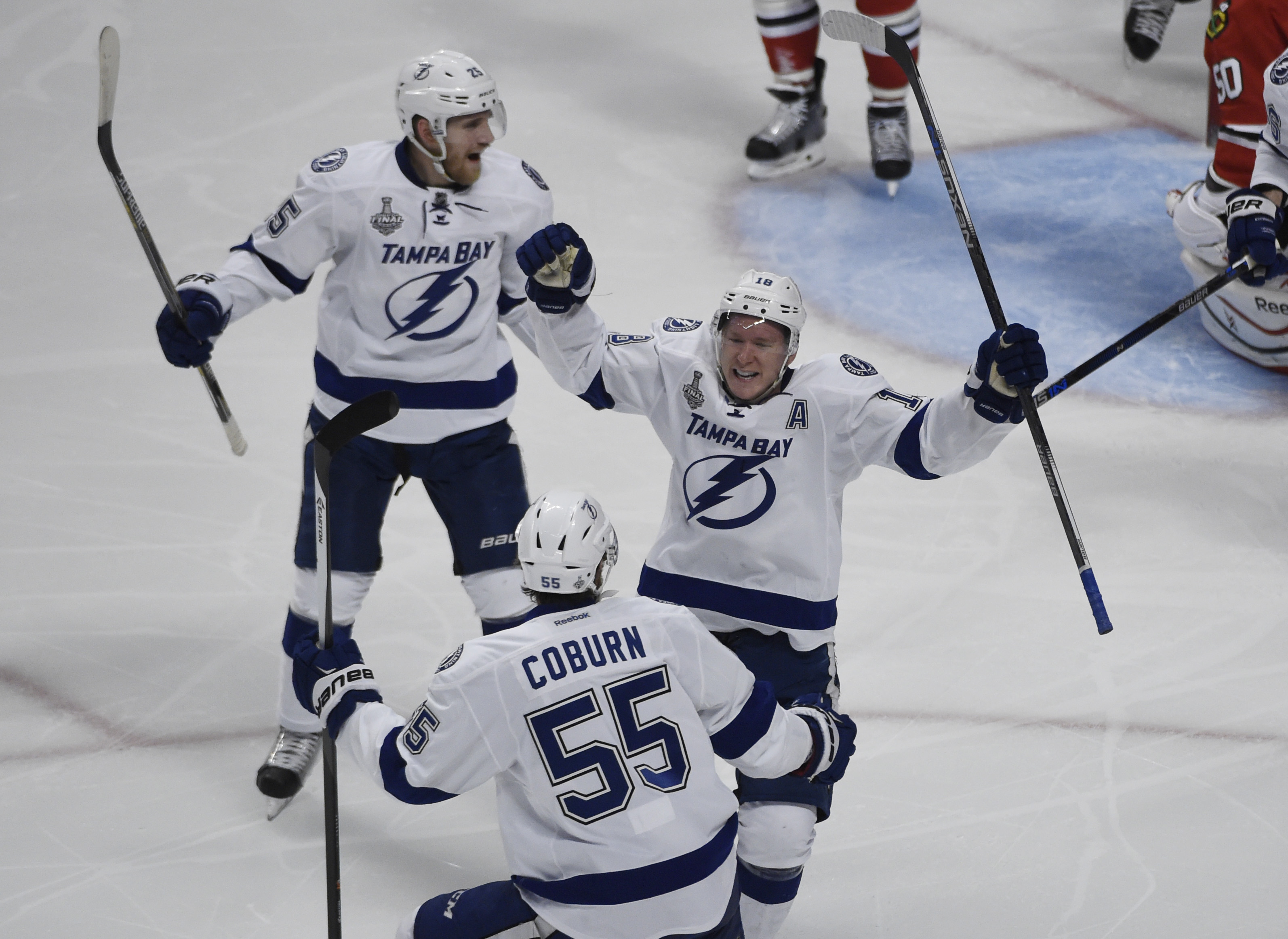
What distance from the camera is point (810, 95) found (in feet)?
23.8

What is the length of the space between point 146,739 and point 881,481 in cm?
244

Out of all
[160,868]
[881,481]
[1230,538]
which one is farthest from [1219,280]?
[160,868]

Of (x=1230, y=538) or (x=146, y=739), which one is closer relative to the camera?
(x=146, y=739)

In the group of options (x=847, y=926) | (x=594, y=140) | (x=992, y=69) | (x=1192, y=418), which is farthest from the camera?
(x=992, y=69)

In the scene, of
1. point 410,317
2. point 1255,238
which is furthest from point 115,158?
point 1255,238

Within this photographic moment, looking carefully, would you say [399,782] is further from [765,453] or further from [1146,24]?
[1146,24]

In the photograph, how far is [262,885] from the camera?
3443mm

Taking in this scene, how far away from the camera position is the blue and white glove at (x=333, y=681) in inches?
103

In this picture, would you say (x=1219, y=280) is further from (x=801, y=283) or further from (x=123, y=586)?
(x=123, y=586)

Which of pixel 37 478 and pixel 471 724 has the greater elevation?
pixel 471 724

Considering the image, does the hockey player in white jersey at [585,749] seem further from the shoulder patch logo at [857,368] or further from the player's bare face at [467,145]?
the player's bare face at [467,145]

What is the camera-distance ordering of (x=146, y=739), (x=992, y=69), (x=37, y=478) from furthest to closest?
(x=992, y=69) < (x=37, y=478) < (x=146, y=739)

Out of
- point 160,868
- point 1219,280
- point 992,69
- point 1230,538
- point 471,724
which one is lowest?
point 992,69

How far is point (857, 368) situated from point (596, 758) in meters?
1.14
